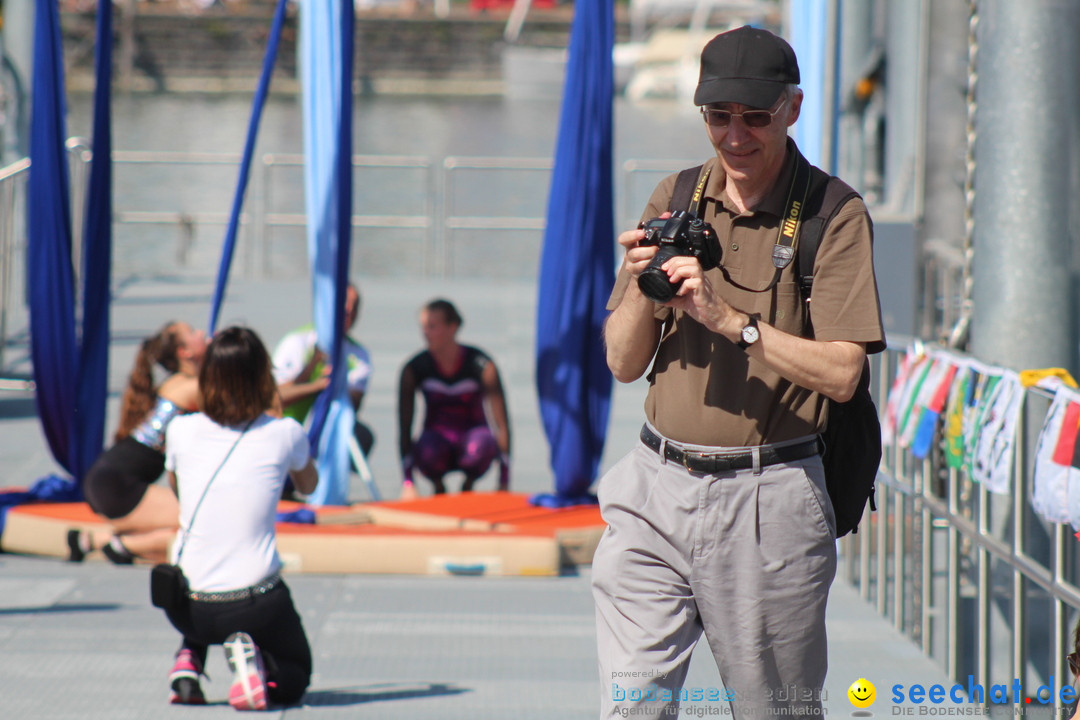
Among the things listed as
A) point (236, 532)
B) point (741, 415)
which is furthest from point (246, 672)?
point (741, 415)

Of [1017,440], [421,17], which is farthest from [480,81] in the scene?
[1017,440]

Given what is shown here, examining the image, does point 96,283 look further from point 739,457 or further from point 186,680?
point 739,457

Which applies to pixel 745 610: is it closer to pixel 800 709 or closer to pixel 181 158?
pixel 800 709

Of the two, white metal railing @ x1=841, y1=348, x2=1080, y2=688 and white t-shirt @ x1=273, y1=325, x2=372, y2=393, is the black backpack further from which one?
white t-shirt @ x1=273, y1=325, x2=372, y2=393

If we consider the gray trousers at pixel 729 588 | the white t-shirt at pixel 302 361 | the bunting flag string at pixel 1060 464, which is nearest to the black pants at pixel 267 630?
the gray trousers at pixel 729 588

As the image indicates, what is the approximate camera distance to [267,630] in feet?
13.9

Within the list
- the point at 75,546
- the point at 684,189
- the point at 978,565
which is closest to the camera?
the point at 684,189

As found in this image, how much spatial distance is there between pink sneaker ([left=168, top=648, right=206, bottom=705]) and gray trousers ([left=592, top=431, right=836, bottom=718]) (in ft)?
6.04

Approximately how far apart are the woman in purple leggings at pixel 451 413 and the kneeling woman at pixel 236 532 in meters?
2.99

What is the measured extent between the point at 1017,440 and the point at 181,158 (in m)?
12.5

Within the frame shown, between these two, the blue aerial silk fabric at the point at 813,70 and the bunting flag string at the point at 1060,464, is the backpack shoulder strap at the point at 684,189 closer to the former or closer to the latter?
the bunting flag string at the point at 1060,464

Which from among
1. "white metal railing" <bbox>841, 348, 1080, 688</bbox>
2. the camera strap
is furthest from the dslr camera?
"white metal railing" <bbox>841, 348, 1080, 688</bbox>

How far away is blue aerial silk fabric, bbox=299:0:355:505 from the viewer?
6.91m

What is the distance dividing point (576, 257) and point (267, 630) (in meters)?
3.05
